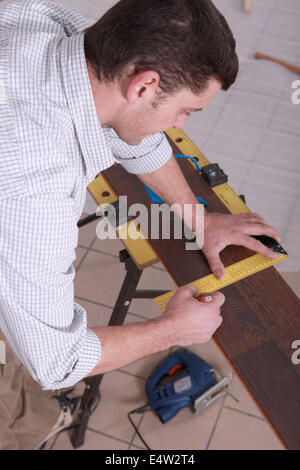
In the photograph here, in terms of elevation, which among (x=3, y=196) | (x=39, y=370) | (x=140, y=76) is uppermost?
(x=140, y=76)

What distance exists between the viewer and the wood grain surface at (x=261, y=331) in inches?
57.7

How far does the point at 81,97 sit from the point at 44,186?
0.25m

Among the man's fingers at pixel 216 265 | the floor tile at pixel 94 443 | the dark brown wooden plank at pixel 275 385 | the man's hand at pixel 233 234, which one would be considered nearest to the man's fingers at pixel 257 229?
the man's hand at pixel 233 234

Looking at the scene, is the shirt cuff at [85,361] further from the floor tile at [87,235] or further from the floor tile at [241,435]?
the floor tile at [87,235]

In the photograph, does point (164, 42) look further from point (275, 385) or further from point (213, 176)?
point (275, 385)

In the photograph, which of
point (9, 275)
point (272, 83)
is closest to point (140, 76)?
point (9, 275)

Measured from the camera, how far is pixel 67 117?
4.29ft

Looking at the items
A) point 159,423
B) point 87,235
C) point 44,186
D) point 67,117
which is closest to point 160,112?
point 67,117

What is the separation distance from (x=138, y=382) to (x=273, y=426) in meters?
1.23

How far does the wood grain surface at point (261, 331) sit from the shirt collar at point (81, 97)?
551 mm

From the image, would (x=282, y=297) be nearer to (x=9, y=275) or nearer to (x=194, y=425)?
(x=9, y=275)

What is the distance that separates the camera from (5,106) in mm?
1241

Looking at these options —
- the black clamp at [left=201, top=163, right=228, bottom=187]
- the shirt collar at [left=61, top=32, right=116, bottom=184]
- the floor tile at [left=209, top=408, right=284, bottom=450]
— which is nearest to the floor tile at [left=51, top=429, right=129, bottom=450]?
the floor tile at [left=209, top=408, right=284, bottom=450]
